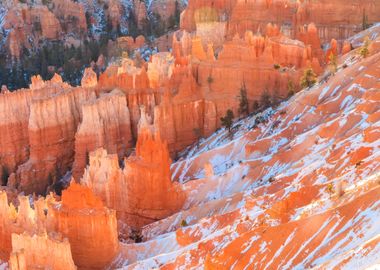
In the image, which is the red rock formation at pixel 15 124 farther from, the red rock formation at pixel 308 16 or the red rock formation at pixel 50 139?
the red rock formation at pixel 308 16

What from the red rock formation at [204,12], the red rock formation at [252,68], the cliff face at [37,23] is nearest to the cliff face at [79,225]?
the red rock formation at [252,68]

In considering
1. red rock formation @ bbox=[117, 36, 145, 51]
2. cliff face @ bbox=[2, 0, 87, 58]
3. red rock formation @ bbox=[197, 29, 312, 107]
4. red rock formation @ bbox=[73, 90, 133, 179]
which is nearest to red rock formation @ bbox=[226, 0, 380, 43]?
red rock formation @ bbox=[197, 29, 312, 107]

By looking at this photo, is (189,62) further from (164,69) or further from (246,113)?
(246,113)

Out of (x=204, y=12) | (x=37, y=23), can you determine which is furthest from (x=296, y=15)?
(x=37, y=23)

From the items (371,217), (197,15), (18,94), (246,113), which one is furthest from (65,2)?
(371,217)

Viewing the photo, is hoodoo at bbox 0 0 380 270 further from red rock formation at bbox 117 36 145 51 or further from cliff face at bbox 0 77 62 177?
red rock formation at bbox 117 36 145 51

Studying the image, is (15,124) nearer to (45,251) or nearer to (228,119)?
(228,119)
